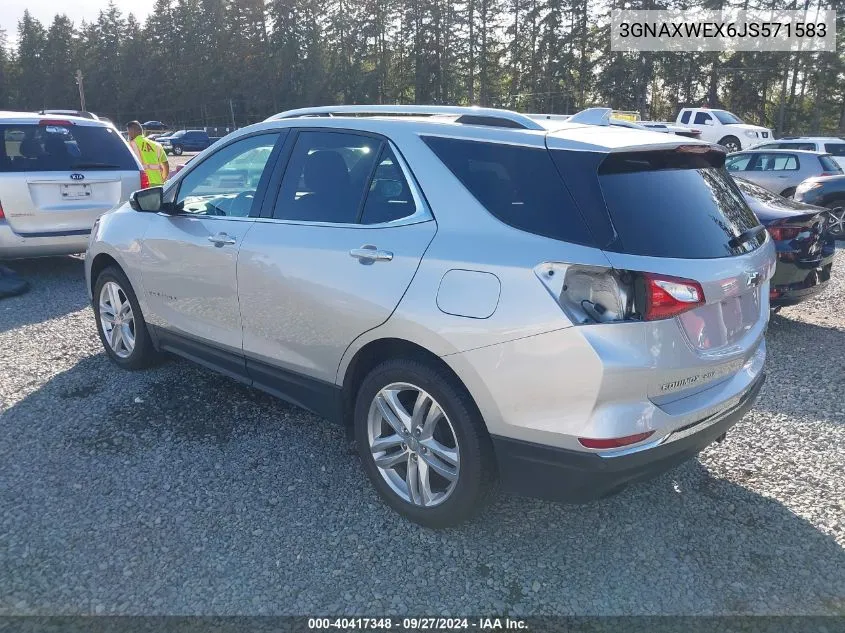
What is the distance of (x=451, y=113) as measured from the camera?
3.15 meters

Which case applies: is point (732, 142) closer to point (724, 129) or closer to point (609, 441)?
point (724, 129)

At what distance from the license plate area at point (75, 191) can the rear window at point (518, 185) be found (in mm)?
5806

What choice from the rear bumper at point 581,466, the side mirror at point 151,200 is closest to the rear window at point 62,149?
the side mirror at point 151,200

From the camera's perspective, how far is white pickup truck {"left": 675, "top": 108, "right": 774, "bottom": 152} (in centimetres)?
2588

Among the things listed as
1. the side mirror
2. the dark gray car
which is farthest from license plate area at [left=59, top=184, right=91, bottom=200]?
the dark gray car

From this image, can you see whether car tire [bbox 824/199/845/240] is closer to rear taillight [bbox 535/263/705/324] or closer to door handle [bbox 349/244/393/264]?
rear taillight [bbox 535/263/705/324]

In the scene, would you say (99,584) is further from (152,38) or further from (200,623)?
(152,38)

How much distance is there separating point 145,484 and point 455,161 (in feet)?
7.29

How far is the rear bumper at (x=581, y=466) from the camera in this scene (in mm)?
2445

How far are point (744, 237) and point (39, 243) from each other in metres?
6.88

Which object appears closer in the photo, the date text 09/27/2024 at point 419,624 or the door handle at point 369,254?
the date text 09/27/2024 at point 419,624

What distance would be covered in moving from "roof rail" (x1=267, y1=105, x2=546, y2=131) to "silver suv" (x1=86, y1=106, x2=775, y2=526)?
0.04ft

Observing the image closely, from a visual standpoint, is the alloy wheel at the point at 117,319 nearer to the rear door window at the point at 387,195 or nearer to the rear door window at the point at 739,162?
the rear door window at the point at 387,195

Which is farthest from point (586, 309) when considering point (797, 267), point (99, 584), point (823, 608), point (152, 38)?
point (152, 38)
